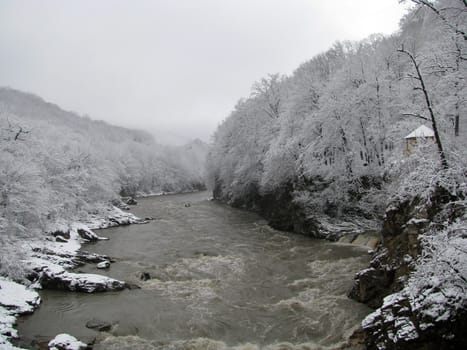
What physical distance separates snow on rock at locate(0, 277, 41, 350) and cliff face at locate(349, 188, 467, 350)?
11.8 m

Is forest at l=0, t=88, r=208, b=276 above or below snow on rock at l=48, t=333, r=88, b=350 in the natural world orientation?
above

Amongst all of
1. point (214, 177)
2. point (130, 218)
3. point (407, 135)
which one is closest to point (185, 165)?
point (214, 177)

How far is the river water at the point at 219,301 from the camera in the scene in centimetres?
1245

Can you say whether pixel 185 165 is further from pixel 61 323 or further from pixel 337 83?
pixel 61 323

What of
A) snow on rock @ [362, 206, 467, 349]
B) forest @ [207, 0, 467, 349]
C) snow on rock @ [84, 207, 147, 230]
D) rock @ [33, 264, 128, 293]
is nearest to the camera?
snow on rock @ [362, 206, 467, 349]

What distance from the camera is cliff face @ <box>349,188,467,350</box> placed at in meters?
8.59

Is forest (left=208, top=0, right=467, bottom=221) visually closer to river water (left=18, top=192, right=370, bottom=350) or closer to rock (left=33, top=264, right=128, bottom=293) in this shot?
river water (left=18, top=192, right=370, bottom=350)

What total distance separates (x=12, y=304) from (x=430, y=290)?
49.7 ft

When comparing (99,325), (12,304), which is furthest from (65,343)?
(12,304)

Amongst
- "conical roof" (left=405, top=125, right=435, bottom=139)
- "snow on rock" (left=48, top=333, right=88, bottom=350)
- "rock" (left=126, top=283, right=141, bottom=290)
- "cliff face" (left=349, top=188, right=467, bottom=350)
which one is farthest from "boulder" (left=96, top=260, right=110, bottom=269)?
"conical roof" (left=405, top=125, right=435, bottom=139)

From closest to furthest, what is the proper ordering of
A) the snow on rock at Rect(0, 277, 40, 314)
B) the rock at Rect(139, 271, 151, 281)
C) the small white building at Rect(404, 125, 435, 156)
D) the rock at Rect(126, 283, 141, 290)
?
the snow on rock at Rect(0, 277, 40, 314) → the small white building at Rect(404, 125, 435, 156) → the rock at Rect(126, 283, 141, 290) → the rock at Rect(139, 271, 151, 281)

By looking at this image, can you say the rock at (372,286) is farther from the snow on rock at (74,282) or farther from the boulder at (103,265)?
the boulder at (103,265)

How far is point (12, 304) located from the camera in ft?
46.8

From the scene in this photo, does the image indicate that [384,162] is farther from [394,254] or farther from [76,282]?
[76,282]
